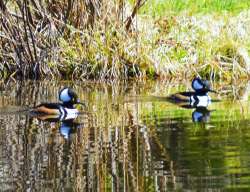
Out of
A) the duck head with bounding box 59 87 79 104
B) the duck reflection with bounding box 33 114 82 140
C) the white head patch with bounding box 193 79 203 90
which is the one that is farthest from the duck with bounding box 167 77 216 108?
the duck reflection with bounding box 33 114 82 140

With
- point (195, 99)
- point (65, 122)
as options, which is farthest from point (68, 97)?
point (195, 99)

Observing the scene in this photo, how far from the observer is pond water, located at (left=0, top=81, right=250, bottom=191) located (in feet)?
26.2

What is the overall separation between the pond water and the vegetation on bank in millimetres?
3002

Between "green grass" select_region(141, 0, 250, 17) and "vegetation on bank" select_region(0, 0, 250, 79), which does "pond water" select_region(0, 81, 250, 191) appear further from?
"green grass" select_region(141, 0, 250, 17)

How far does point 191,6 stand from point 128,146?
12.2 m

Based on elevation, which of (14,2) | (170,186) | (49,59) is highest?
(14,2)

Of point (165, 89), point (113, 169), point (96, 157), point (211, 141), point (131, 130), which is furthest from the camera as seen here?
point (165, 89)

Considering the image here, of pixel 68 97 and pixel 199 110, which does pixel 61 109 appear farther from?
pixel 199 110

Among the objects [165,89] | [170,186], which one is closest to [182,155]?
[170,186]

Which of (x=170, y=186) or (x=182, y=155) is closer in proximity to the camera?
(x=170, y=186)

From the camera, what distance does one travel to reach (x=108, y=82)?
17969 mm

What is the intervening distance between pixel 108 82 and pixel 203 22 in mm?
2803

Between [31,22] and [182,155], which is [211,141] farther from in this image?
[31,22]

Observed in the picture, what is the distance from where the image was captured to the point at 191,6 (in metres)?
21.7
